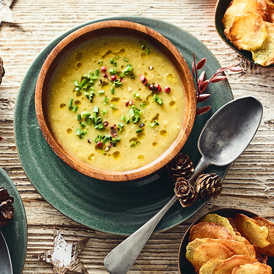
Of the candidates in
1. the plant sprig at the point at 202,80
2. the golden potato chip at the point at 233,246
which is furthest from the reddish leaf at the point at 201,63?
the golden potato chip at the point at 233,246

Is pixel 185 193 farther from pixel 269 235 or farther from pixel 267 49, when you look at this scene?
pixel 267 49

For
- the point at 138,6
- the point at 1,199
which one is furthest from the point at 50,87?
the point at 138,6

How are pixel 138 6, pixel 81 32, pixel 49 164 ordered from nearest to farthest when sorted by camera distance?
1. pixel 81 32
2. pixel 49 164
3. pixel 138 6

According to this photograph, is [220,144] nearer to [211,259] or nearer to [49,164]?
[211,259]

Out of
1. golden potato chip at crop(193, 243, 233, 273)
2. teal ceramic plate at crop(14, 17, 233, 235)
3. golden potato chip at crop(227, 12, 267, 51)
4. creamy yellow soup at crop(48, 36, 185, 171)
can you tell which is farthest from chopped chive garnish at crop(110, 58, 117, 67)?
golden potato chip at crop(193, 243, 233, 273)

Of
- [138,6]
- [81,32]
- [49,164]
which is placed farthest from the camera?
[138,6]

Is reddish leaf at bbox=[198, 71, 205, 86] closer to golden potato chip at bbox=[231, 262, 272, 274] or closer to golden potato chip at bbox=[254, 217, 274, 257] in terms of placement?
golden potato chip at bbox=[254, 217, 274, 257]
